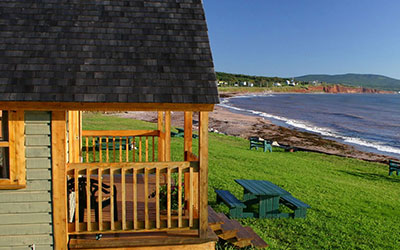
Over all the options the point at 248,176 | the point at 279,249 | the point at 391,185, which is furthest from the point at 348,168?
the point at 279,249

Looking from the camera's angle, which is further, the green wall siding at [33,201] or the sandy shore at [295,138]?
the sandy shore at [295,138]

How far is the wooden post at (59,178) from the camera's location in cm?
587

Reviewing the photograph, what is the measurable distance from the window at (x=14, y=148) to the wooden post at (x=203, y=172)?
9.08 ft

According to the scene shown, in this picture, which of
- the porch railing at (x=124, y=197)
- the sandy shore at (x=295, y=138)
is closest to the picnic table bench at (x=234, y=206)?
the porch railing at (x=124, y=197)

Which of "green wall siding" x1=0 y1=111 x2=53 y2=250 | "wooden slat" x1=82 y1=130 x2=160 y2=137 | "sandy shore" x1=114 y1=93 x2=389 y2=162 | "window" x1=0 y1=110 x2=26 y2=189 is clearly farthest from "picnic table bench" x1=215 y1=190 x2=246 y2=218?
"sandy shore" x1=114 y1=93 x2=389 y2=162

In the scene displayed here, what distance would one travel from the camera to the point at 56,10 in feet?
22.5

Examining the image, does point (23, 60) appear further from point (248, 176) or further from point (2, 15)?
point (248, 176)

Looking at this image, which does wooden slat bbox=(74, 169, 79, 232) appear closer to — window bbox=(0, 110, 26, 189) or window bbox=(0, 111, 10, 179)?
window bbox=(0, 110, 26, 189)

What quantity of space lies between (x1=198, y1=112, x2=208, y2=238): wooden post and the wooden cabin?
0.02m

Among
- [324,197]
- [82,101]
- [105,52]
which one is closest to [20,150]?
[82,101]

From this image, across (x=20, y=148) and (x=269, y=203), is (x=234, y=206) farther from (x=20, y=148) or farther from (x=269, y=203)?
(x=20, y=148)

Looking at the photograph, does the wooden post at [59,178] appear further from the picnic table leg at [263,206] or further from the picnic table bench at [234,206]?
the picnic table leg at [263,206]

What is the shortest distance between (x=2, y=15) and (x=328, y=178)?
13.3m

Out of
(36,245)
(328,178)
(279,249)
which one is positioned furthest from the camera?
(328,178)
